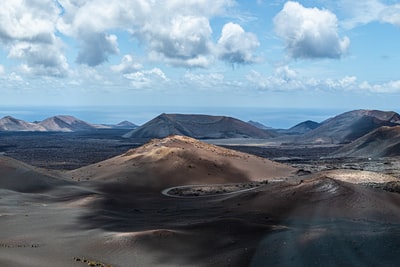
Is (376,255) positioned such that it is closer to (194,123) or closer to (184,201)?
(184,201)

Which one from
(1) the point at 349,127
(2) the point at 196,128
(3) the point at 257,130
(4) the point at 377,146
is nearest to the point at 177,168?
(4) the point at 377,146

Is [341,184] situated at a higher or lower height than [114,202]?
higher

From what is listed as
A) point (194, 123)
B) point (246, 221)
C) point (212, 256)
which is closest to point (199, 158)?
point (246, 221)

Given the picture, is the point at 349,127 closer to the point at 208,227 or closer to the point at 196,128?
the point at 196,128

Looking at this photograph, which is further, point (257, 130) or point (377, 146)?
point (257, 130)

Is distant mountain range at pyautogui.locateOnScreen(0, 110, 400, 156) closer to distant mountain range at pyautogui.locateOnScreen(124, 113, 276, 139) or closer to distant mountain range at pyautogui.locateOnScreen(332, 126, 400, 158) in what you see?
distant mountain range at pyautogui.locateOnScreen(124, 113, 276, 139)

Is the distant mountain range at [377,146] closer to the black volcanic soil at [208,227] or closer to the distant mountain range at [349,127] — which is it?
the distant mountain range at [349,127]

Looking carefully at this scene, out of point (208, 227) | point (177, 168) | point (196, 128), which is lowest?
point (208, 227)
